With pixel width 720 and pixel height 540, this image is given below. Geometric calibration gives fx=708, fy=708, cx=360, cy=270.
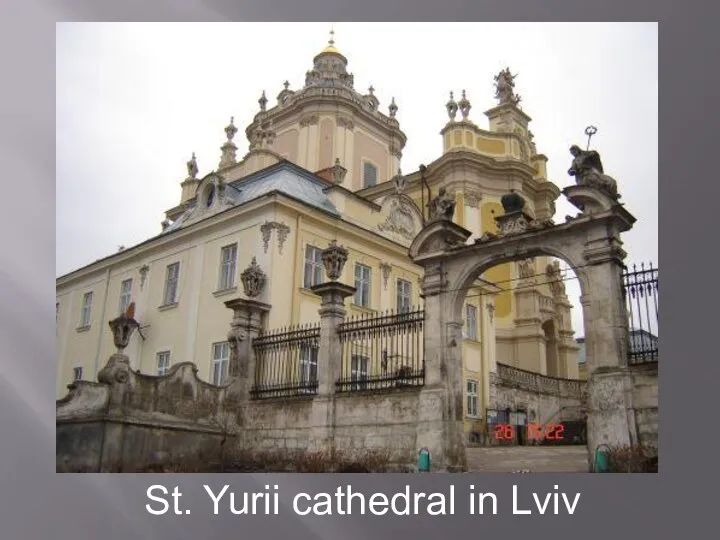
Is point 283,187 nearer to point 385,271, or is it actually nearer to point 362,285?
point 362,285

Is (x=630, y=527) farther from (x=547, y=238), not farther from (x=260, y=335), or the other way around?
(x=260, y=335)

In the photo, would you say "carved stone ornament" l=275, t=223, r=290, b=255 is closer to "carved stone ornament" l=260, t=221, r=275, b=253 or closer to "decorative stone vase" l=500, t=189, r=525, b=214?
"carved stone ornament" l=260, t=221, r=275, b=253

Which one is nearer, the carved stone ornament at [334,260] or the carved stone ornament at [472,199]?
the carved stone ornament at [334,260]

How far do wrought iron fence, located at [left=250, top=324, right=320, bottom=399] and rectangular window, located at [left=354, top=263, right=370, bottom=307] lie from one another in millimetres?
5570

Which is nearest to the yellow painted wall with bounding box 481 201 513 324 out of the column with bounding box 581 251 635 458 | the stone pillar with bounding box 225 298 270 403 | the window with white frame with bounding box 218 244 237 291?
the window with white frame with bounding box 218 244 237 291

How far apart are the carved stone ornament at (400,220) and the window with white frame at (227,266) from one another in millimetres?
4750

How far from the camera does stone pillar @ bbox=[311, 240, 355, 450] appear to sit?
37.4 feet

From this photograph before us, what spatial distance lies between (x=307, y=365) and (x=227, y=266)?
18.9 feet

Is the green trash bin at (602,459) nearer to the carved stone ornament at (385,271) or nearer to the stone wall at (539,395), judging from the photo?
the carved stone ornament at (385,271)

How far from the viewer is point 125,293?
21.3 meters

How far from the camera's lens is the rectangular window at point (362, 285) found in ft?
62.6

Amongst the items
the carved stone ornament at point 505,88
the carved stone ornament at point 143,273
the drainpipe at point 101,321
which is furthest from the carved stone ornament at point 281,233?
the carved stone ornament at point 505,88

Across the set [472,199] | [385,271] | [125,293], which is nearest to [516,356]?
[472,199]

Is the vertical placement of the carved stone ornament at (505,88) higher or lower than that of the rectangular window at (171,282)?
higher
